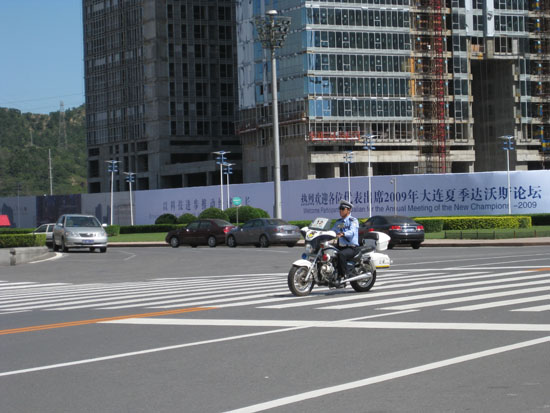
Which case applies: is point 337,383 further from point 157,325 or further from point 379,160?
point 379,160

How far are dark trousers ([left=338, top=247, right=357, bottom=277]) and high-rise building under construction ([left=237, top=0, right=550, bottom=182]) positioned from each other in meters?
81.4

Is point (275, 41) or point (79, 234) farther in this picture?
point (275, 41)

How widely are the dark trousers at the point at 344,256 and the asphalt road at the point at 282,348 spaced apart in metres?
0.47

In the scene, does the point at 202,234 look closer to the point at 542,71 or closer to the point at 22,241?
the point at 22,241

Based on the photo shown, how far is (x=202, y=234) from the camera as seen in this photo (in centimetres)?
4753

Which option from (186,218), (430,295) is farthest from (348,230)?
(186,218)

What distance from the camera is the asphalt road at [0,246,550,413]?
23.5ft

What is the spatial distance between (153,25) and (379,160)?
45.8 meters

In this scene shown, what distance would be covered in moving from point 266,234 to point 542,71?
248ft

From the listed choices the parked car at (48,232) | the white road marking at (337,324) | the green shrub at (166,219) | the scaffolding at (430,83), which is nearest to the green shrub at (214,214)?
the green shrub at (166,219)

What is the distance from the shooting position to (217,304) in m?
14.8

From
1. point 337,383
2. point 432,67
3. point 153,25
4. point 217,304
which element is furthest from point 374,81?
point 337,383

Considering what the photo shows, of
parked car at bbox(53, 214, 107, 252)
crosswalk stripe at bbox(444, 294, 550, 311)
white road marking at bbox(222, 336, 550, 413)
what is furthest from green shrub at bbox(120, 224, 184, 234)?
white road marking at bbox(222, 336, 550, 413)

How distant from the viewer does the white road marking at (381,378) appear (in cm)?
690
